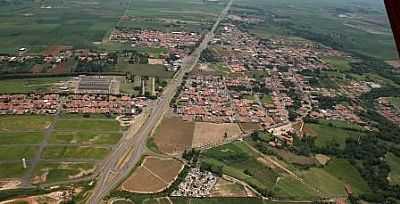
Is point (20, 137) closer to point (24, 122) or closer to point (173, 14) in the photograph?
point (24, 122)

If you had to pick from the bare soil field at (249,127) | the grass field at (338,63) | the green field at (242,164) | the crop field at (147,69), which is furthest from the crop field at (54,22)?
the green field at (242,164)

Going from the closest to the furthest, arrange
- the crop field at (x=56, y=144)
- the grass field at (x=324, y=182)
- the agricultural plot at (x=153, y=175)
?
the agricultural plot at (x=153, y=175) < the crop field at (x=56, y=144) < the grass field at (x=324, y=182)

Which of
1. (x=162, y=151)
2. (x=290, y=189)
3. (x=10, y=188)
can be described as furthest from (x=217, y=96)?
(x=10, y=188)

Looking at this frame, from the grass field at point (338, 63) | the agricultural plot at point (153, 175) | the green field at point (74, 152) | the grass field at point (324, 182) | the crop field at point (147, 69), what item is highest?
the crop field at point (147, 69)

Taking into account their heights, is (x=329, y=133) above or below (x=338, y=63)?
below

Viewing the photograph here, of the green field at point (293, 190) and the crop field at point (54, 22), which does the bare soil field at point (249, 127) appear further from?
the crop field at point (54, 22)

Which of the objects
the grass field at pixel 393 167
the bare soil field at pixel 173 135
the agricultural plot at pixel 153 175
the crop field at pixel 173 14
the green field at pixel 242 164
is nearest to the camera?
the agricultural plot at pixel 153 175

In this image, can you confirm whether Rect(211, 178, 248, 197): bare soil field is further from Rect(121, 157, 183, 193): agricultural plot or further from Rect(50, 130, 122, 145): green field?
Rect(50, 130, 122, 145): green field

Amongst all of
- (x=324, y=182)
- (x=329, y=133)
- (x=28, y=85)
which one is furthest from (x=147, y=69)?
(x=324, y=182)
